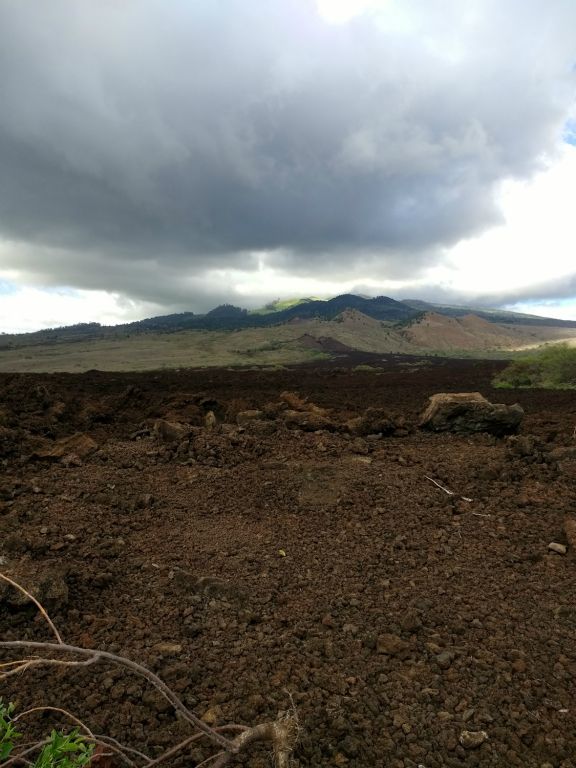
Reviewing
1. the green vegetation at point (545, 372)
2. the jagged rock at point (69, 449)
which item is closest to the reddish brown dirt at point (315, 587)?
the jagged rock at point (69, 449)

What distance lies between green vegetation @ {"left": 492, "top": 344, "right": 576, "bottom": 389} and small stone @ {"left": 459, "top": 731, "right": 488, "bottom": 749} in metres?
28.8

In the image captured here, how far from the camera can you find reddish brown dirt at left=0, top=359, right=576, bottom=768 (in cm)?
290

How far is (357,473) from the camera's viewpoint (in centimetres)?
694

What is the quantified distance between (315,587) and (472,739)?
183 cm

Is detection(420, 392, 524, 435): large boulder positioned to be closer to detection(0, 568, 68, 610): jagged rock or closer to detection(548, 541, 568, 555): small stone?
detection(548, 541, 568, 555): small stone

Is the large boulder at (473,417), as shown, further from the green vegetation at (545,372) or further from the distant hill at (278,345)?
the distant hill at (278,345)

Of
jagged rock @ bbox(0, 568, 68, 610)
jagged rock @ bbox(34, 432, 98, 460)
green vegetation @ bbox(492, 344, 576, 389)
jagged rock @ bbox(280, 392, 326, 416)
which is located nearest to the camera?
jagged rock @ bbox(0, 568, 68, 610)

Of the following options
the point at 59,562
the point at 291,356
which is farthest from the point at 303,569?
the point at 291,356

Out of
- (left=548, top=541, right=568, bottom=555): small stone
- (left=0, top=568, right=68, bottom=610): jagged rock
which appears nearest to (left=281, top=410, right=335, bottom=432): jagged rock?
(left=548, top=541, right=568, bottom=555): small stone

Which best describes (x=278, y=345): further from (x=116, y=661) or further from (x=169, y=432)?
(x=116, y=661)

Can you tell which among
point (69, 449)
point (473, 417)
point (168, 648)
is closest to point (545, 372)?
point (473, 417)

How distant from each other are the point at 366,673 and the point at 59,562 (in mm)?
3010

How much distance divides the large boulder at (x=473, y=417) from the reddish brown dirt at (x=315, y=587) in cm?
103

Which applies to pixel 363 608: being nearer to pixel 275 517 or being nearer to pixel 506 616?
pixel 506 616
